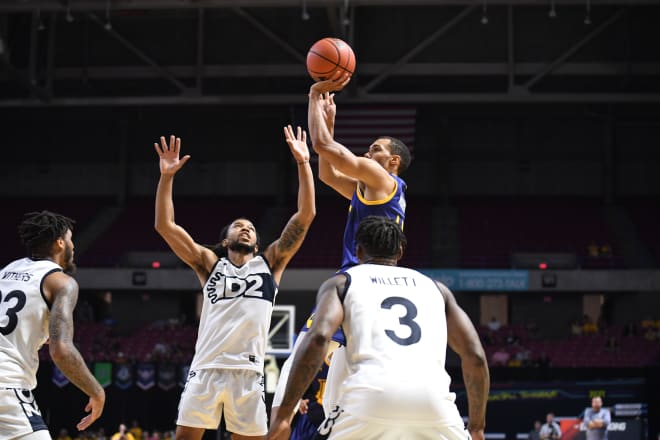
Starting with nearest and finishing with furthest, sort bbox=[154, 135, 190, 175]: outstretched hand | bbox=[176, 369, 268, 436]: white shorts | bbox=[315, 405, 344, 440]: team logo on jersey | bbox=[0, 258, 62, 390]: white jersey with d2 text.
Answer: bbox=[315, 405, 344, 440]: team logo on jersey → bbox=[0, 258, 62, 390]: white jersey with d2 text → bbox=[176, 369, 268, 436]: white shorts → bbox=[154, 135, 190, 175]: outstretched hand

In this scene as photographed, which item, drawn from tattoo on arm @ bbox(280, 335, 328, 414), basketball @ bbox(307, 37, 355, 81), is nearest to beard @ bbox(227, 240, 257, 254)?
basketball @ bbox(307, 37, 355, 81)

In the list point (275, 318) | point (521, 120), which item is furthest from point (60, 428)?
point (521, 120)

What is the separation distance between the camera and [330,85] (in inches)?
243

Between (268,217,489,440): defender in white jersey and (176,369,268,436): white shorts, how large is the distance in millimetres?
2040

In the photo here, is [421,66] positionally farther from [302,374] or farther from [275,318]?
[302,374]

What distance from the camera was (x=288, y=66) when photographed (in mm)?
24453

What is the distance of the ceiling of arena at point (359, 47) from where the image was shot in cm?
2403

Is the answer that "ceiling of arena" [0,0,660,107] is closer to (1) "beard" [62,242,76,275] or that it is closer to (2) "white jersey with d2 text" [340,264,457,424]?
(1) "beard" [62,242,76,275]

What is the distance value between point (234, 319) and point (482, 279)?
19.3 m

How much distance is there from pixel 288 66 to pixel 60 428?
11558 mm

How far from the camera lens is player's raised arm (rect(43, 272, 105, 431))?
450 centimetres

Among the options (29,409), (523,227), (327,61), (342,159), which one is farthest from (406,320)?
(523,227)

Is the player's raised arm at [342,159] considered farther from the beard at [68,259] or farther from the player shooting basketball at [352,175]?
the beard at [68,259]

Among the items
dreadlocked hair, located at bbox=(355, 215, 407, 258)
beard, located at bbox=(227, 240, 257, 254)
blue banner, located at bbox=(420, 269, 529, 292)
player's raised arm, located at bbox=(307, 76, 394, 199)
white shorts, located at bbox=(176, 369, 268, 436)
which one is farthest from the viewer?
blue banner, located at bbox=(420, 269, 529, 292)
